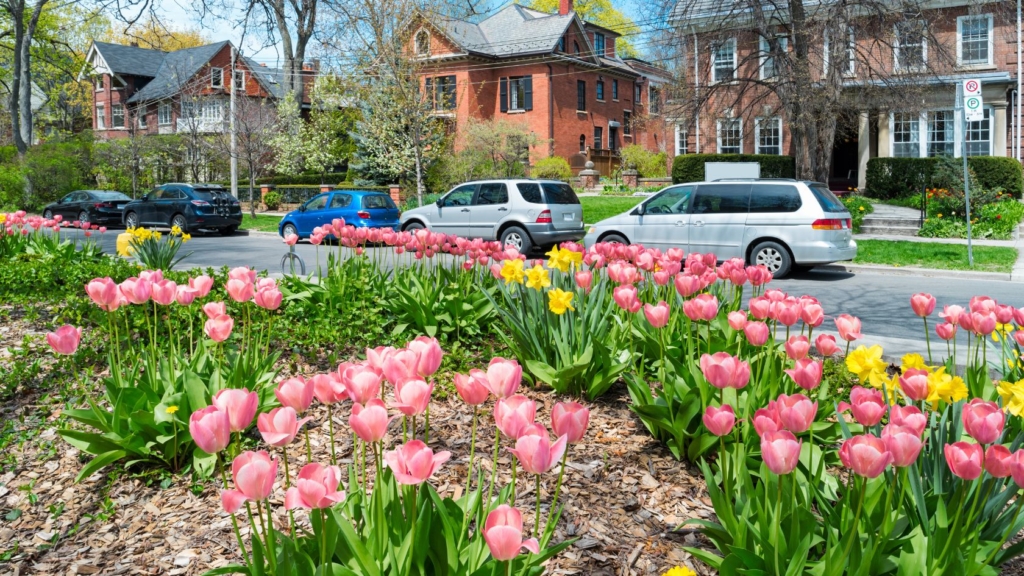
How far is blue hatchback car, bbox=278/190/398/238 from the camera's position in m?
21.3

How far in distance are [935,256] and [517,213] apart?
8454 mm

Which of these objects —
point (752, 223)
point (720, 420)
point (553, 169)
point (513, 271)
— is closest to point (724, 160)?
point (553, 169)

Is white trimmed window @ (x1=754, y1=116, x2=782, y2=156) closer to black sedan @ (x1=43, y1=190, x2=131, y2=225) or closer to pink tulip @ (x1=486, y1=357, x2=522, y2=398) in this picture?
black sedan @ (x1=43, y1=190, x2=131, y2=225)

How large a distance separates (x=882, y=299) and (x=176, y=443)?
386 inches

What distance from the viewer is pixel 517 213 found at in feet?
60.4

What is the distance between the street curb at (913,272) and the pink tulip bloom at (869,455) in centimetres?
1315

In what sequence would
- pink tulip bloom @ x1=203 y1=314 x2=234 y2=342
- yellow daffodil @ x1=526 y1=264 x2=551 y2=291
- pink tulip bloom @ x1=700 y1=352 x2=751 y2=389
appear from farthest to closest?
1. yellow daffodil @ x1=526 y1=264 x2=551 y2=291
2. pink tulip bloom @ x1=203 y1=314 x2=234 y2=342
3. pink tulip bloom @ x1=700 y1=352 x2=751 y2=389

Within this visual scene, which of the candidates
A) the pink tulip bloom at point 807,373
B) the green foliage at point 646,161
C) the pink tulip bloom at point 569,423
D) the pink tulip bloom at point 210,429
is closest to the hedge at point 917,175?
the green foliage at point 646,161

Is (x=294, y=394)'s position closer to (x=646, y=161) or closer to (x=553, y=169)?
(x=553, y=169)

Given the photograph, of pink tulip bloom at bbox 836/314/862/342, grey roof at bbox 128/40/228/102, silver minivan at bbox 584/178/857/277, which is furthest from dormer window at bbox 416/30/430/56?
grey roof at bbox 128/40/228/102

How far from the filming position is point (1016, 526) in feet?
7.94

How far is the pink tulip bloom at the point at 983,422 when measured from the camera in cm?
212

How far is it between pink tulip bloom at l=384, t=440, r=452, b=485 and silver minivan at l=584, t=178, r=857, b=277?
12469 mm

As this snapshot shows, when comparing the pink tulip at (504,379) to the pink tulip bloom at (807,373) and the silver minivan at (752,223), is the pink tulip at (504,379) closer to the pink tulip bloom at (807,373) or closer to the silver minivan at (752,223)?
the pink tulip bloom at (807,373)
